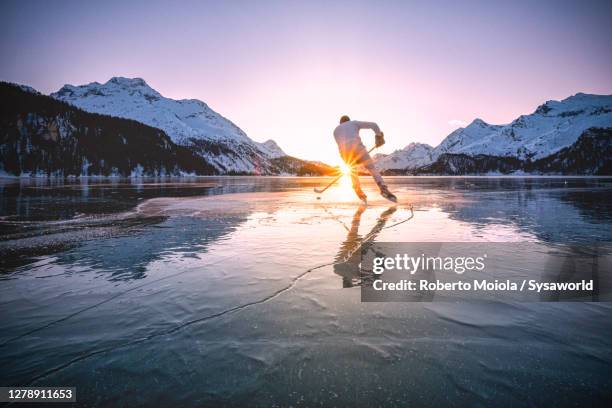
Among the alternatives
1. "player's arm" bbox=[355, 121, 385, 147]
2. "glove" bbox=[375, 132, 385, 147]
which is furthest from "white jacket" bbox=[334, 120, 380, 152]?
"glove" bbox=[375, 132, 385, 147]

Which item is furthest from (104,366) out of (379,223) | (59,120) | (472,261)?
(59,120)

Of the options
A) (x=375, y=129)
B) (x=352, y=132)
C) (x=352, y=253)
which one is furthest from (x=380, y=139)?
(x=352, y=253)

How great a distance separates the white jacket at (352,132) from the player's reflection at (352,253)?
486 cm

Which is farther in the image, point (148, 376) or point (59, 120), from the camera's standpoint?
point (59, 120)

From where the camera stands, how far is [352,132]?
1183 cm

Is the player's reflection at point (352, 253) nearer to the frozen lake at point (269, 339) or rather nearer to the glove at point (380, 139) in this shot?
the frozen lake at point (269, 339)

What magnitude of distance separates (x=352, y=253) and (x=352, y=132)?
7.81 meters

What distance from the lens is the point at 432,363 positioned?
2.04 meters

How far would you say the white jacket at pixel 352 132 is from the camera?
38.8 ft

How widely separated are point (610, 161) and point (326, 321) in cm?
27720

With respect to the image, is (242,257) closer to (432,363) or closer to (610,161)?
(432,363)

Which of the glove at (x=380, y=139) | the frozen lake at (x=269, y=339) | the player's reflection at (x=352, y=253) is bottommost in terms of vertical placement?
the frozen lake at (x=269, y=339)

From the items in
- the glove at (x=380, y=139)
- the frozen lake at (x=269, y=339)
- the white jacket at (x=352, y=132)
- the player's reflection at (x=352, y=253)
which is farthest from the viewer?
the white jacket at (x=352, y=132)

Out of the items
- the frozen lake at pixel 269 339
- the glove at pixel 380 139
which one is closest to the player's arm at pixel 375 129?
the glove at pixel 380 139
